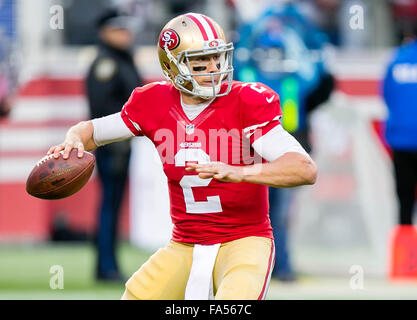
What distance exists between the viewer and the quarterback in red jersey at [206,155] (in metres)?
3.70

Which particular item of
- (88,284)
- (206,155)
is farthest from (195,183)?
(88,284)

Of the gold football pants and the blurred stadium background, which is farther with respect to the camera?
the blurred stadium background

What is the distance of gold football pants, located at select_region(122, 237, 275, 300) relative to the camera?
3604 mm

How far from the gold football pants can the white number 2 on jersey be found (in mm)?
160

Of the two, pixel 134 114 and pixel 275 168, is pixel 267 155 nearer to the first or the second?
pixel 275 168

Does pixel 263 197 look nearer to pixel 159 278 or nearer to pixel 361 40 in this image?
pixel 159 278

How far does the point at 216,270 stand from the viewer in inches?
148

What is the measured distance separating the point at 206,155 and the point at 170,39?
53cm

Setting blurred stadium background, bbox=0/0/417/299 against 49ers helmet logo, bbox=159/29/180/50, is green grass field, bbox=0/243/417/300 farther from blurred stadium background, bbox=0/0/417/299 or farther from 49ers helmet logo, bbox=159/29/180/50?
49ers helmet logo, bbox=159/29/180/50

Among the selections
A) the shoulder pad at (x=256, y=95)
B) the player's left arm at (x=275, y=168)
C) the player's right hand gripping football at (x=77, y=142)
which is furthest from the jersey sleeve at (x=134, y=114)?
the player's left arm at (x=275, y=168)

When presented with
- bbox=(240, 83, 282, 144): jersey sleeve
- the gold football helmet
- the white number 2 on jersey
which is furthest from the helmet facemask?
the white number 2 on jersey

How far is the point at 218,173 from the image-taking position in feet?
11.1
